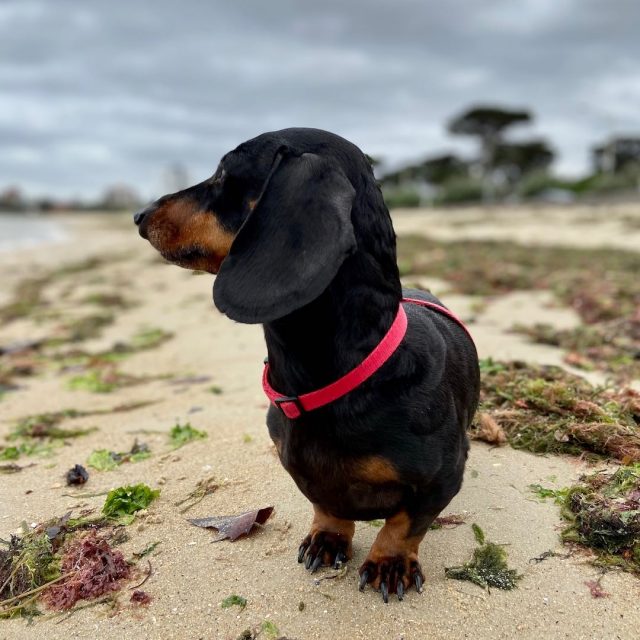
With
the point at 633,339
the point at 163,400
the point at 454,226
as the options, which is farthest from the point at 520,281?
the point at 454,226

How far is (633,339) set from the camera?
5973 millimetres

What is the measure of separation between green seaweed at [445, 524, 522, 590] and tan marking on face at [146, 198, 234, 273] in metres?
1.48

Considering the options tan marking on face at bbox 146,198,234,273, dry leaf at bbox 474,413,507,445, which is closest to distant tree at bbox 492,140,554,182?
dry leaf at bbox 474,413,507,445

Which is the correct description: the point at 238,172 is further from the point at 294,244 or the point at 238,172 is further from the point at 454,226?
the point at 454,226

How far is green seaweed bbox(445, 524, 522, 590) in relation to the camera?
2617 mm

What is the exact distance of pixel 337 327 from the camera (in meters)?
2.34

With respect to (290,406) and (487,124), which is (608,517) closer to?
(290,406)

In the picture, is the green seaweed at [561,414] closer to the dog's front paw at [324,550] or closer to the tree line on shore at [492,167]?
the dog's front paw at [324,550]

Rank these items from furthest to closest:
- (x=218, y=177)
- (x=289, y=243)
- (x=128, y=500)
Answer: (x=128, y=500) < (x=218, y=177) < (x=289, y=243)

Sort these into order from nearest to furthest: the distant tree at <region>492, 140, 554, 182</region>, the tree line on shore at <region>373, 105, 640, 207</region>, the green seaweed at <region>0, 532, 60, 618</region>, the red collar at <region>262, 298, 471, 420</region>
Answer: the red collar at <region>262, 298, 471, 420</region>
the green seaweed at <region>0, 532, 60, 618</region>
the tree line on shore at <region>373, 105, 640, 207</region>
the distant tree at <region>492, 140, 554, 182</region>

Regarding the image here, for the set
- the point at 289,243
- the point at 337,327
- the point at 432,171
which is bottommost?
the point at 337,327

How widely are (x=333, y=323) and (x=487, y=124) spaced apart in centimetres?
5069

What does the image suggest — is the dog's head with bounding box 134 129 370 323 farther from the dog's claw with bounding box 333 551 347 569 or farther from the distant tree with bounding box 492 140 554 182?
the distant tree with bounding box 492 140 554 182

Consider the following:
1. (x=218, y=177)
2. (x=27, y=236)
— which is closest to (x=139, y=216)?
(x=218, y=177)
